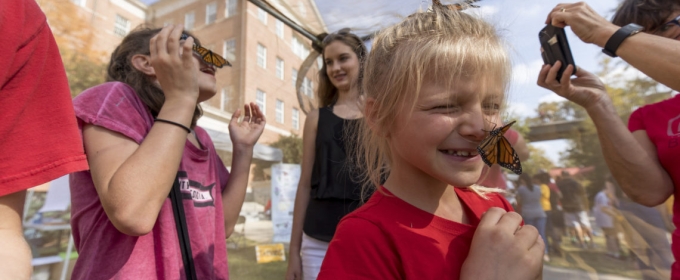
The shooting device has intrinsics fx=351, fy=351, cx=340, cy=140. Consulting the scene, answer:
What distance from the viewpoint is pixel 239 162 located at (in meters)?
1.66

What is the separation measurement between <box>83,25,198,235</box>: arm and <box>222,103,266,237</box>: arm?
592 mm

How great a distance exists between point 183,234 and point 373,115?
Result: 69 cm

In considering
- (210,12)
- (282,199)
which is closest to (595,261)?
(282,199)

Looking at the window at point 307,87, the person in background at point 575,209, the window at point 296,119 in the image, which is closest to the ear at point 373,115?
the window at point 307,87

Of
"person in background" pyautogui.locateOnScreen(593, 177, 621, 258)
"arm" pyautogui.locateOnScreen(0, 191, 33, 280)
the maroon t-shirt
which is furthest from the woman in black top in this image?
"person in background" pyautogui.locateOnScreen(593, 177, 621, 258)

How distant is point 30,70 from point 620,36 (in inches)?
64.3

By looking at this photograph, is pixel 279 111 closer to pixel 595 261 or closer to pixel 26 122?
pixel 26 122

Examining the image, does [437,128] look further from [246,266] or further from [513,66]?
[246,266]

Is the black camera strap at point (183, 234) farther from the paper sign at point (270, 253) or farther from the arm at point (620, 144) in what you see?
the paper sign at point (270, 253)

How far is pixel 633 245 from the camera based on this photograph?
350 centimetres

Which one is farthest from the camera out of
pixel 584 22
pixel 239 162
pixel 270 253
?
pixel 270 253

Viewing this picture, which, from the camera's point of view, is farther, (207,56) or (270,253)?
(270,253)

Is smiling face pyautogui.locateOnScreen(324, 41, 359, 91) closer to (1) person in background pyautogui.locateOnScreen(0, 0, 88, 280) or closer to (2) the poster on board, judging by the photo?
(1) person in background pyautogui.locateOnScreen(0, 0, 88, 280)

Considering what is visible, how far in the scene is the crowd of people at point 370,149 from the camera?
2.12ft
